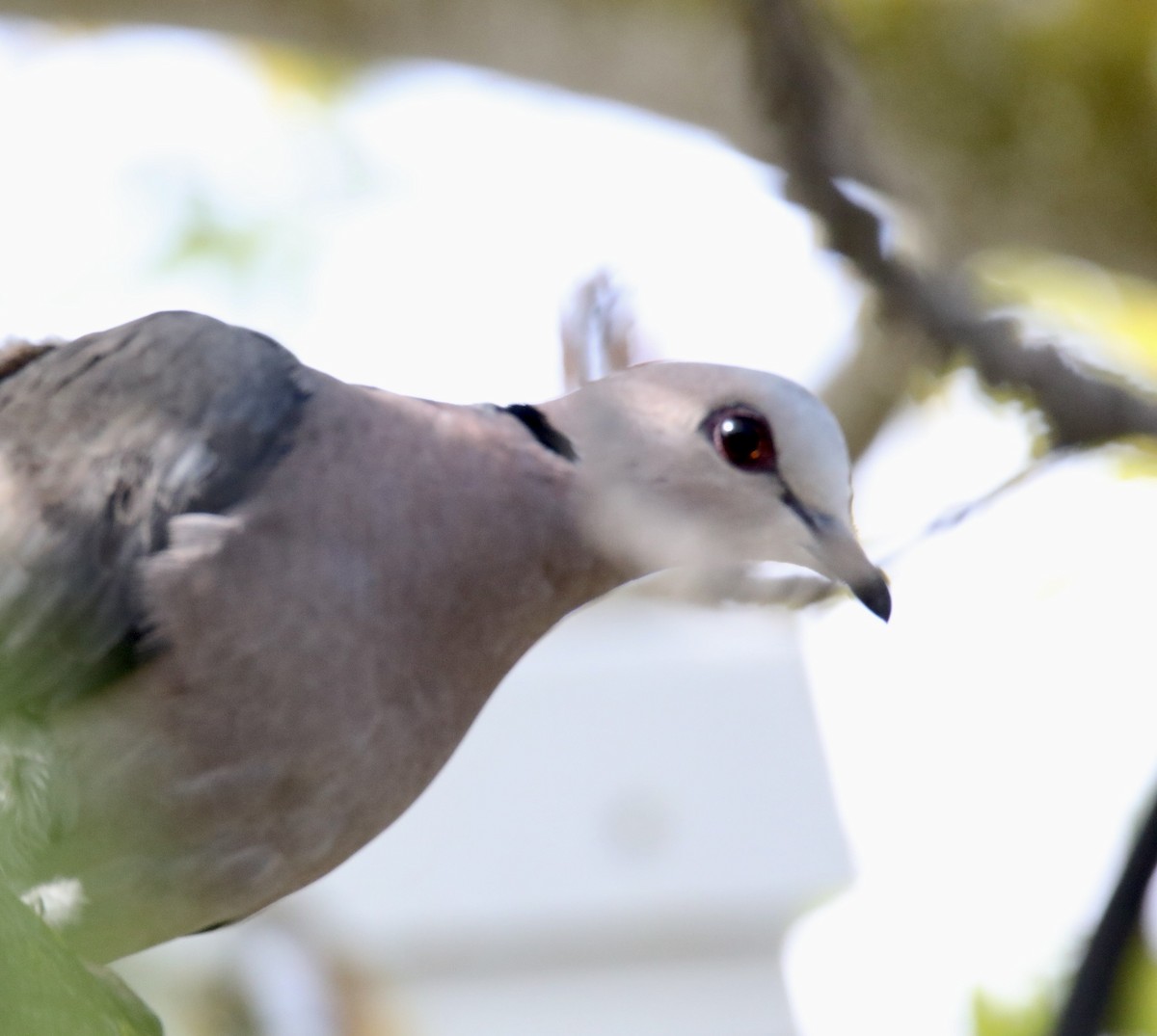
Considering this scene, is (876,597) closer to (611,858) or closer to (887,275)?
(887,275)

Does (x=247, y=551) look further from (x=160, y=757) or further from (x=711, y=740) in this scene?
(x=711, y=740)

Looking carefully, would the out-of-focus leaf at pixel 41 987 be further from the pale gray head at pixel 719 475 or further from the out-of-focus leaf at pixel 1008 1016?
the out-of-focus leaf at pixel 1008 1016

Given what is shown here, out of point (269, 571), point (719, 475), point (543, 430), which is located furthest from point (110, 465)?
point (719, 475)

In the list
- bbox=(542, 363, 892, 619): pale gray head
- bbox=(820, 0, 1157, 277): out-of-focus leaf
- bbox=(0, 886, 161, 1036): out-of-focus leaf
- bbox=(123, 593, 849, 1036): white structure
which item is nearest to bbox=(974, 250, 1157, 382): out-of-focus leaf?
bbox=(820, 0, 1157, 277): out-of-focus leaf

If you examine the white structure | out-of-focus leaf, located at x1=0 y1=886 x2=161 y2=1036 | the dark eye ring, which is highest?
out-of-focus leaf, located at x1=0 y1=886 x2=161 y2=1036

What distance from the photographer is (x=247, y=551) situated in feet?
6.73

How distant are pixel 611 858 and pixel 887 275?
6.42m

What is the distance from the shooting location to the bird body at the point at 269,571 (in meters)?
2.00

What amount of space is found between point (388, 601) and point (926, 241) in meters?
1.85

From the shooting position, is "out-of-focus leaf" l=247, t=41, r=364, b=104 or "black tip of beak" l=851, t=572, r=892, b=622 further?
"out-of-focus leaf" l=247, t=41, r=364, b=104

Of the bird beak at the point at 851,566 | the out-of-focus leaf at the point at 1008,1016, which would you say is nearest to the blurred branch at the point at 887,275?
the bird beak at the point at 851,566

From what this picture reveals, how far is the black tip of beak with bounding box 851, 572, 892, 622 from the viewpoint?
223cm

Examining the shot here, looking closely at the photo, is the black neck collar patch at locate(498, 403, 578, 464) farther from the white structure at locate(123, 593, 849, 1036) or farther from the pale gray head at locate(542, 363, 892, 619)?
the white structure at locate(123, 593, 849, 1036)

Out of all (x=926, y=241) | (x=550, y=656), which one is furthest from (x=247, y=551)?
(x=550, y=656)
